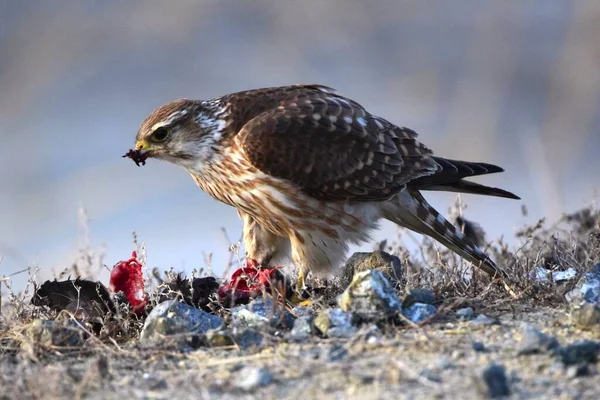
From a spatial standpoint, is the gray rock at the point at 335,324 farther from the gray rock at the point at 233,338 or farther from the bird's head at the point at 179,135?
the bird's head at the point at 179,135

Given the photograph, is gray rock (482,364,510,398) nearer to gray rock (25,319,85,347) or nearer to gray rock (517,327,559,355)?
gray rock (517,327,559,355)

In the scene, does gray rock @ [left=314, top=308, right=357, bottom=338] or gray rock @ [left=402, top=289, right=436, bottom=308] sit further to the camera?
gray rock @ [left=402, top=289, right=436, bottom=308]

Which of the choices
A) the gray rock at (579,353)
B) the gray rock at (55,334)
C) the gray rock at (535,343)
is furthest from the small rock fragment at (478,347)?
the gray rock at (55,334)

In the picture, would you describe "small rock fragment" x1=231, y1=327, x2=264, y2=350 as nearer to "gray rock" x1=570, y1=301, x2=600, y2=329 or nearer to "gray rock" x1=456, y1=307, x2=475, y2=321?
"gray rock" x1=456, y1=307, x2=475, y2=321

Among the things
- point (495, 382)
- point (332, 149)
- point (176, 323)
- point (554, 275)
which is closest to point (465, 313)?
point (554, 275)

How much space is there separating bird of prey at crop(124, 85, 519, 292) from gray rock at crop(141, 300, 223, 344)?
4.44ft

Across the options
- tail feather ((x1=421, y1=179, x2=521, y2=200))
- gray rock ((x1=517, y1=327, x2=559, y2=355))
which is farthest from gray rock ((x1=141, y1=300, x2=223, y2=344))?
tail feather ((x1=421, y1=179, x2=521, y2=200))

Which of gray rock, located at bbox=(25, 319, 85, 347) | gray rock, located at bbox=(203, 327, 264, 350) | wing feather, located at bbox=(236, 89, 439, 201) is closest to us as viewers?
gray rock, located at bbox=(203, 327, 264, 350)

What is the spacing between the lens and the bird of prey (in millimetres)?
5016

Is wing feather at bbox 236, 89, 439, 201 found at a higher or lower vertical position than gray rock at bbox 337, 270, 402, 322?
higher

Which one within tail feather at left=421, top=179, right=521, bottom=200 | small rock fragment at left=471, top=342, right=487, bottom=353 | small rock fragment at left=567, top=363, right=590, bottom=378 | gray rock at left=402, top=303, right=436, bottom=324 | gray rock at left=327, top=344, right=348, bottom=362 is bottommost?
small rock fragment at left=567, top=363, right=590, bottom=378

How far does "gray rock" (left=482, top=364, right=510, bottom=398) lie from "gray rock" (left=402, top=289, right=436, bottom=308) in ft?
3.82

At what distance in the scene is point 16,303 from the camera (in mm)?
4387

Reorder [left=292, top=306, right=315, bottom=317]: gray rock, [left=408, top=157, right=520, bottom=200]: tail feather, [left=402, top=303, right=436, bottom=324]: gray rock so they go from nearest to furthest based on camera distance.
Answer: [left=402, top=303, right=436, bottom=324]: gray rock → [left=292, top=306, right=315, bottom=317]: gray rock → [left=408, top=157, right=520, bottom=200]: tail feather
